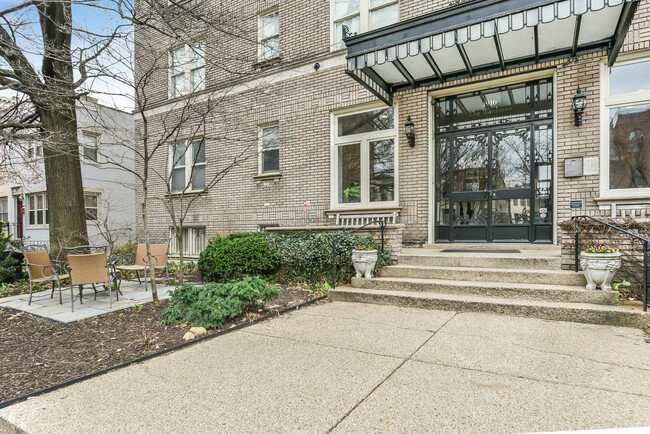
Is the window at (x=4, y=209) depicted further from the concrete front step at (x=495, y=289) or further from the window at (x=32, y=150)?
the concrete front step at (x=495, y=289)

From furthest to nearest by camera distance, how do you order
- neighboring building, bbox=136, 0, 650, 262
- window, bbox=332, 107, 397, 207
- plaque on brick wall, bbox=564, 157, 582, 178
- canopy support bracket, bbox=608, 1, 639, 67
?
window, bbox=332, 107, 397, 207 → plaque on brick wall, bbox=564, 157, 582, 178 → neighboring building, bbox=136, 0, 650, 262 → canopy support bracket, bbox=608, 1, 639, 67

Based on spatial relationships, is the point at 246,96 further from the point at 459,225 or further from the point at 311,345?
the point at 311,345

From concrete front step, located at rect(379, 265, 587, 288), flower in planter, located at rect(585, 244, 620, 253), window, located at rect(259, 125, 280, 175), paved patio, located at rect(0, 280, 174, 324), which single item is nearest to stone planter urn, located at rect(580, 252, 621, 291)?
flower in planter, located at rect(585, 244, 620, 253)

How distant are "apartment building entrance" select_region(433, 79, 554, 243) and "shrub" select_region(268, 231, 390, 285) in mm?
2376

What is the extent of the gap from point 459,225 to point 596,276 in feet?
10.6

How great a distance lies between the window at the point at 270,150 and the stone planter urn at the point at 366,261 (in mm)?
4531

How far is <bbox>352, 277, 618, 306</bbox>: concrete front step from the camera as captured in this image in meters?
4.51

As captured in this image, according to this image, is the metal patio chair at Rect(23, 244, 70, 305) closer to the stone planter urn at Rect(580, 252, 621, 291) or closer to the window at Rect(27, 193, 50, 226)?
the stone planter urn at Rect(580, 252, 621, 291)

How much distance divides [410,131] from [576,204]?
10.9 feet

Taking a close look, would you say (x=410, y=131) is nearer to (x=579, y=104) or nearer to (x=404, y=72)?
(x=404, y=72)

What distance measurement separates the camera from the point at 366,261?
5965mm

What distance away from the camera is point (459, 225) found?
764 cm

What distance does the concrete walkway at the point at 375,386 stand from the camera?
228cm

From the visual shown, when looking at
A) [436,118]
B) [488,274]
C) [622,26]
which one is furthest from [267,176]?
[622,26]
